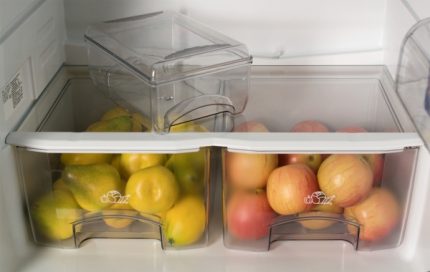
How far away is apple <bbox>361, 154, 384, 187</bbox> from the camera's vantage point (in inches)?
36.2

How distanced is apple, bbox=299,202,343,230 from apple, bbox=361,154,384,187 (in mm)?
70

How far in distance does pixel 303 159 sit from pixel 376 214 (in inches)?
5.4

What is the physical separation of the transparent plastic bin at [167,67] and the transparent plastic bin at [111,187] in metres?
0.07

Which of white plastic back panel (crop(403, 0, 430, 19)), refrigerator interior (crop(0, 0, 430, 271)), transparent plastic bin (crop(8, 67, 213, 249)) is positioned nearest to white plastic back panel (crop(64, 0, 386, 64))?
refrigerator interior (crop(0, 0, 430, 271))

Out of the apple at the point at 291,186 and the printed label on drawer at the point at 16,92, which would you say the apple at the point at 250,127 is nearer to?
the apple at the point at 291,186

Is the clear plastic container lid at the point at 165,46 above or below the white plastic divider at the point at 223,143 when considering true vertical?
above

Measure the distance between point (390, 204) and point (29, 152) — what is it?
543 millimetres

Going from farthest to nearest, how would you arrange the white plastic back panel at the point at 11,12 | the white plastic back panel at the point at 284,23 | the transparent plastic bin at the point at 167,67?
the white plastic back panel at the point at 284,23 → the transparent plastic bin at the point at 167,67 → the white plastic back panel at the point at 11,12

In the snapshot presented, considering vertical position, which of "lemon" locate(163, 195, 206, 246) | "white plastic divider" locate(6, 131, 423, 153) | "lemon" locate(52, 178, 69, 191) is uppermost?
"white plastic divider" locate(6, 131, 423, 153)

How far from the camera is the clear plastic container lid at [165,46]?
103cm

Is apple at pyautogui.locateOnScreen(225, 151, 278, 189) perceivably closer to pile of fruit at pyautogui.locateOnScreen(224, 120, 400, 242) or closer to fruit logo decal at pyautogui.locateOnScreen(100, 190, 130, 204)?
pile of fruit at pyautogui.locateOnScreen(224, 120, 400, 242)

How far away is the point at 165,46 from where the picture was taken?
1.19 m

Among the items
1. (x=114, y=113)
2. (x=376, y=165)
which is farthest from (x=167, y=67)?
(x=376, y=165)

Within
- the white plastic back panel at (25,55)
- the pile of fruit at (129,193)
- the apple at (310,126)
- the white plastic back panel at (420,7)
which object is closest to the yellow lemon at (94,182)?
the pile of fruit at (129,193)
